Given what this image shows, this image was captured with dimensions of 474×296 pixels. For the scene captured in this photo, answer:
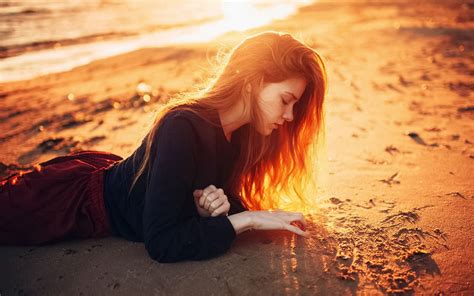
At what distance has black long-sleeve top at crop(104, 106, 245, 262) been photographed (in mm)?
1926

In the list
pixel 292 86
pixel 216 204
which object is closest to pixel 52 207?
pixel 216 204

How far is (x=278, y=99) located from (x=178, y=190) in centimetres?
76

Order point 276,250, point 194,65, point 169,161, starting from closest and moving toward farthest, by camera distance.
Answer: point 169,161 → point 276,250 → point 194,65

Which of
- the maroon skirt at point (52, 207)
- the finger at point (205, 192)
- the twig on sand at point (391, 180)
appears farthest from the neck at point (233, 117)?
the twig on sand at point (391, 180)

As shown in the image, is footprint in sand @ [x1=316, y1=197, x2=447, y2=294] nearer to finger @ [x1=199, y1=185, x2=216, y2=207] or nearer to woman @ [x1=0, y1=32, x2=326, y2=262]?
woman @ [x1=0, y1=32, x2=326, y2=262]

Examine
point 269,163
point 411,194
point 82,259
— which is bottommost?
point 411,194

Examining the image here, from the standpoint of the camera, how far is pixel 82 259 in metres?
2.31

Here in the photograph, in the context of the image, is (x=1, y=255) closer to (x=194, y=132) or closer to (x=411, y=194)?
(x=194, y=132)

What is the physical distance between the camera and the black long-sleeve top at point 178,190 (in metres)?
1.93

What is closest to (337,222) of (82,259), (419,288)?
(419,288)

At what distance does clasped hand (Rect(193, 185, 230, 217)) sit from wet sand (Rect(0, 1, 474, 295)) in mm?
298

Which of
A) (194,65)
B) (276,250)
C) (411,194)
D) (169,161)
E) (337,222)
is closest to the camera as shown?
(169,161)

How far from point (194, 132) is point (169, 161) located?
21cm

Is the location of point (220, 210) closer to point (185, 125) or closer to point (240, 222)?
point (240, 222)
